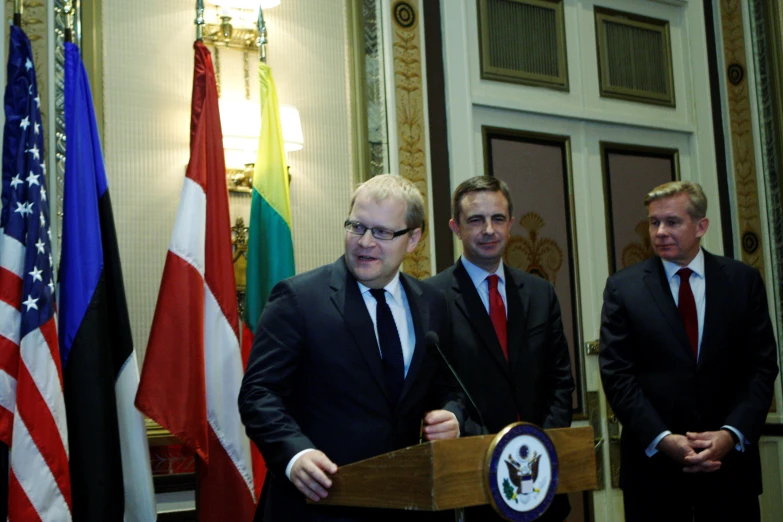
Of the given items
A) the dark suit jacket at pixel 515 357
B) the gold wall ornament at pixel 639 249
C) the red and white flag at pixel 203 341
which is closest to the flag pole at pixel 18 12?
the red and white flag at pixel 203 341

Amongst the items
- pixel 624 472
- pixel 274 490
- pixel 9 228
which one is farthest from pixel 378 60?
pixel 274 490

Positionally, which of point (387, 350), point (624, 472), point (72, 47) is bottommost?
point (624, 472)

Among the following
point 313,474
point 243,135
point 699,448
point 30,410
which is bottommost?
point 699,448

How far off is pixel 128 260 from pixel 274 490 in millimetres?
1734

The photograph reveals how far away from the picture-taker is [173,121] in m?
3.85

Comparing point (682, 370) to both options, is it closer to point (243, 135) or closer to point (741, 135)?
point (243, 135)

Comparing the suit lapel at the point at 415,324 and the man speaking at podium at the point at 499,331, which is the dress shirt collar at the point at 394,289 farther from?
the man speaking at podium at the point at 499,331

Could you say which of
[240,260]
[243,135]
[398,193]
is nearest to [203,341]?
[240,260]

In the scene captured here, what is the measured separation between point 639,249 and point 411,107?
5.48 ft

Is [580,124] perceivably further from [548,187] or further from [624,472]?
[624,472]

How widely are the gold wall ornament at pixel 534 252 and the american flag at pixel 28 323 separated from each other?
2401 mm

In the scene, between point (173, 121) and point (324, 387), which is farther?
point (173, 121)

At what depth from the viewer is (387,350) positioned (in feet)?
7.56

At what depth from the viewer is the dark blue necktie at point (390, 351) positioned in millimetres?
2277
